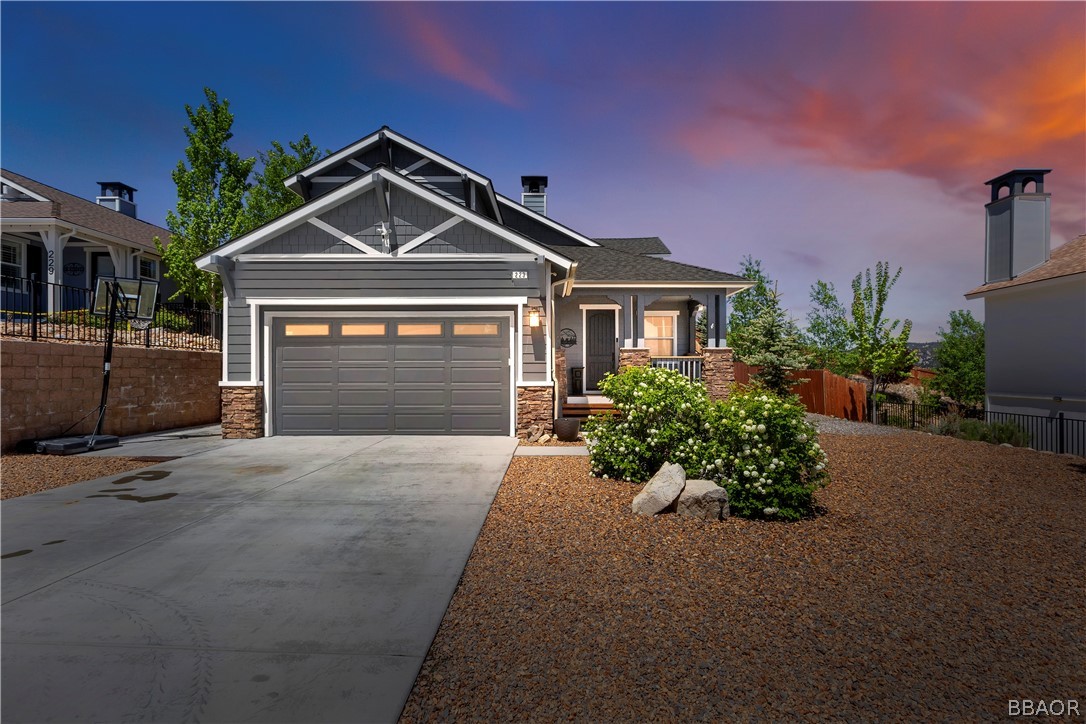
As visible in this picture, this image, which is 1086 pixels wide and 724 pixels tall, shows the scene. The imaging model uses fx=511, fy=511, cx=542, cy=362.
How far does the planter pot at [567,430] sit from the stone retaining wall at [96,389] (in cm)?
901

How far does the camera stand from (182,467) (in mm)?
7621

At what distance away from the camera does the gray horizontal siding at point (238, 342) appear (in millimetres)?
10297

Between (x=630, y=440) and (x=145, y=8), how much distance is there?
13.1 meters

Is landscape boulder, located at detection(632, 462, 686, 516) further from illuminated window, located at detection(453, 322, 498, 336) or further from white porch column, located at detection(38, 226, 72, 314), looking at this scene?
white porch column, located at detection(38, 226, 72, 314)

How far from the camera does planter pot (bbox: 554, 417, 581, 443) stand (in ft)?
33.3

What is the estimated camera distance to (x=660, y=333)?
1543 cm

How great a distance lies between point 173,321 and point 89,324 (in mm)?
2666

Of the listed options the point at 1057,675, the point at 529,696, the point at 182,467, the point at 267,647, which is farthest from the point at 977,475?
the point at 182,467

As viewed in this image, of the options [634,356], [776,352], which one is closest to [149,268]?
[634,356]

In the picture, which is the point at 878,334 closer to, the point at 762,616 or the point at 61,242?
the point at 762,616

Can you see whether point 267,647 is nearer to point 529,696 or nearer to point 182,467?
point 529,696

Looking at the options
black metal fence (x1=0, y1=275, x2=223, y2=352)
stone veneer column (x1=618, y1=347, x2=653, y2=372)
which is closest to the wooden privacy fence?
stone veneer column (x1=618, y1=347, x2=653, y2=372)

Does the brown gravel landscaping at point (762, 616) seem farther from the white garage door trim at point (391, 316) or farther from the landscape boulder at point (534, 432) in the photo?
the white garage door trim at point (391, 316)

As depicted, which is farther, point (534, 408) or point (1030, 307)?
point (1030, 307)
